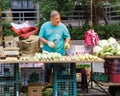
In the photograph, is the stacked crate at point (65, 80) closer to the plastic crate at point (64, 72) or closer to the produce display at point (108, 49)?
the plastic crate at point (64, 72)

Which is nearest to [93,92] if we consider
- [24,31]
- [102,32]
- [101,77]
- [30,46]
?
[101,77]

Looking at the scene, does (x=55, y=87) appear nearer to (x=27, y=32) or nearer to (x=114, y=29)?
(x=27, y=32)

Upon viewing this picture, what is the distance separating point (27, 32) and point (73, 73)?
3608mm

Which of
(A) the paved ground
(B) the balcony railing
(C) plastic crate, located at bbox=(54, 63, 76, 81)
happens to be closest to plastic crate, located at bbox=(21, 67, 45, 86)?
(C) plastic crate, located at bbox=(54, 63, 76, 81)

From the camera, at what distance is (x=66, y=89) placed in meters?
7.75

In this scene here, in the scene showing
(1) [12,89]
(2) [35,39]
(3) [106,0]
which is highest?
(3) [106,0]

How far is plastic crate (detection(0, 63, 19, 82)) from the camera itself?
25.0ft

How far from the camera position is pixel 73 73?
25.3ft

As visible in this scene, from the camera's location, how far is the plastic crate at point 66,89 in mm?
7703

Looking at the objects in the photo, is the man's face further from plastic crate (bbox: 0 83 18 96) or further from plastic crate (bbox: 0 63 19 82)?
plastic crate (bbox: 0 83 18 96)

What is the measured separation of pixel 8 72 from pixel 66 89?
1.11 metres

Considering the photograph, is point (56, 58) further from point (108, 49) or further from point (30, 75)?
point (108, 49)

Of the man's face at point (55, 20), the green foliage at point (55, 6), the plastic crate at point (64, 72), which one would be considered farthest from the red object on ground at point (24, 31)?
the green foliage at point (55, 6)

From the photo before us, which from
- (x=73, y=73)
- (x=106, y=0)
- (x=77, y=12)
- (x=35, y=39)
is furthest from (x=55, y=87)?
(x=77, y=12)
